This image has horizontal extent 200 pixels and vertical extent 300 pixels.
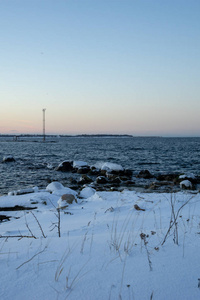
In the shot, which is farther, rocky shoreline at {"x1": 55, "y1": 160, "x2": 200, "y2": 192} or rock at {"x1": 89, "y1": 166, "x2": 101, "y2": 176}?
rock at {"x1": 89, "y1": 166, "x2": 101, "y2": 176}

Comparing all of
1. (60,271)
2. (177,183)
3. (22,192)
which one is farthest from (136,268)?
(177,183)

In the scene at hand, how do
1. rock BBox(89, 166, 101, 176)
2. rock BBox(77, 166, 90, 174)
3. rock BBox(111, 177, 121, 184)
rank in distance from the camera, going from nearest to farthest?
1. rock BBox(111, 177, 121, 184)
2. rock BBox(89, 166, 101, 176)
3. rock BBox(77, 166, 90, 174)

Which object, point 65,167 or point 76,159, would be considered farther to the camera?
point 76,159

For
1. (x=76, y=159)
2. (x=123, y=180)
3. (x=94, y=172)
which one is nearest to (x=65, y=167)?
(x=94, y=172)

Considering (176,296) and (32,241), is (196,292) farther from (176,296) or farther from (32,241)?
(32,241)

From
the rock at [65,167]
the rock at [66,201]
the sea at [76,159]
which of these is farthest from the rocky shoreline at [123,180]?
the rock at [66,201]

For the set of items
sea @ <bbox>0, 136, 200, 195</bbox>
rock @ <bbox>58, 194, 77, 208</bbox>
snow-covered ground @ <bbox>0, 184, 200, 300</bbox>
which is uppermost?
snow-covered ground @ <bbox>0, 184, 200, 300</bbox>

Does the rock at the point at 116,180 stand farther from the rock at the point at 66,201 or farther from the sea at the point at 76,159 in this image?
the rock at the point at 66,201

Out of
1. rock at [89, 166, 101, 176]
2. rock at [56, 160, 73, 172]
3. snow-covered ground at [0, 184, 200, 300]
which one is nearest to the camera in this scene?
snow-covered ground at [0, 184, 200, 300]

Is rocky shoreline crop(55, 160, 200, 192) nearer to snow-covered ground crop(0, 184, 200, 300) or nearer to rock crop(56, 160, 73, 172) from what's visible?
rock crop(56, 160, 73, 172)

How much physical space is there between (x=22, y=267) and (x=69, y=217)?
11.0ft

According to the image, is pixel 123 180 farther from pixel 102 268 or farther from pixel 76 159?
pixel 76 159

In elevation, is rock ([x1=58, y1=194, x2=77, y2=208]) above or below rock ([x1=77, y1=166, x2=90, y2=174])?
above

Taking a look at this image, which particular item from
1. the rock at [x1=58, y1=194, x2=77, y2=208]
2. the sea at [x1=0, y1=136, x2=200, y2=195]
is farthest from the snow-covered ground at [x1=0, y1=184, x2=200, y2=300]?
the sea at [x1=0, y1=136, x2=200, y2=195]
